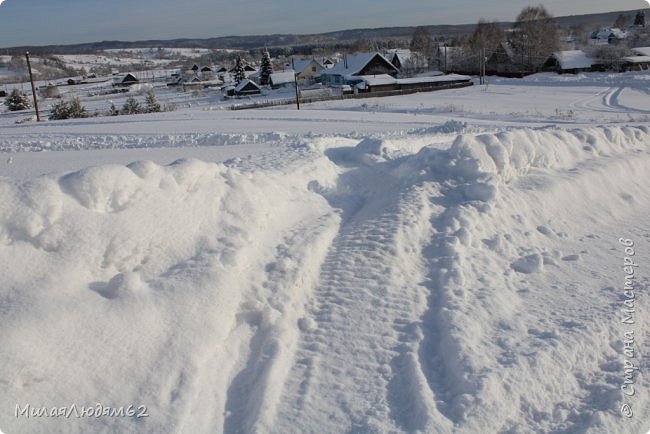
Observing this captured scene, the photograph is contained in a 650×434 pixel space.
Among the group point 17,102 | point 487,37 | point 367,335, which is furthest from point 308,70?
point 367,335

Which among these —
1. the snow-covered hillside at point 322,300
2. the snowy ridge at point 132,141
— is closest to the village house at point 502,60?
the snowy ridge at point 132,141

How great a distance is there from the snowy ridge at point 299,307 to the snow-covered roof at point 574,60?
2104 inches

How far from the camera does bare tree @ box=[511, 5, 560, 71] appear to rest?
61.1 metres

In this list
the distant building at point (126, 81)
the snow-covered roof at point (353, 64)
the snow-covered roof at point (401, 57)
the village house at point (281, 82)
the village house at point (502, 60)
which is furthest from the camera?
the distant building at point (126, 81)

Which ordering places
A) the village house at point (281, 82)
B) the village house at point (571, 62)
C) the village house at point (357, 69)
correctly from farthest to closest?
the village house at point (281, 82) < the village house at point (357, 69) < the village house at point (571, 62)

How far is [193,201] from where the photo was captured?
5.89 metres

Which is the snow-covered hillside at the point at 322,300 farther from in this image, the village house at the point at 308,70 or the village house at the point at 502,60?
the village house at the point at 308,70

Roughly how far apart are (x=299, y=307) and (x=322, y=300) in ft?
0.99

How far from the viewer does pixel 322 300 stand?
5.43m

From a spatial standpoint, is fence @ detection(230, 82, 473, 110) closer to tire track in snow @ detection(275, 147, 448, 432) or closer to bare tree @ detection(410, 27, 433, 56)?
bare tree @ detection(410, 27, 433, 56)

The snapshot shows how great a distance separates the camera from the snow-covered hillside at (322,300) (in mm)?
3986

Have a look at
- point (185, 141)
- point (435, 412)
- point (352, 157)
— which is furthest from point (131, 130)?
point (435, 412)

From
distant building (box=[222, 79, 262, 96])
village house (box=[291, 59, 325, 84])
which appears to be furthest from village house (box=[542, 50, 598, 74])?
distant building (box=[222, 79, 262, 96])

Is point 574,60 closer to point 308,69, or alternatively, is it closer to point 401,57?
point 401,57
